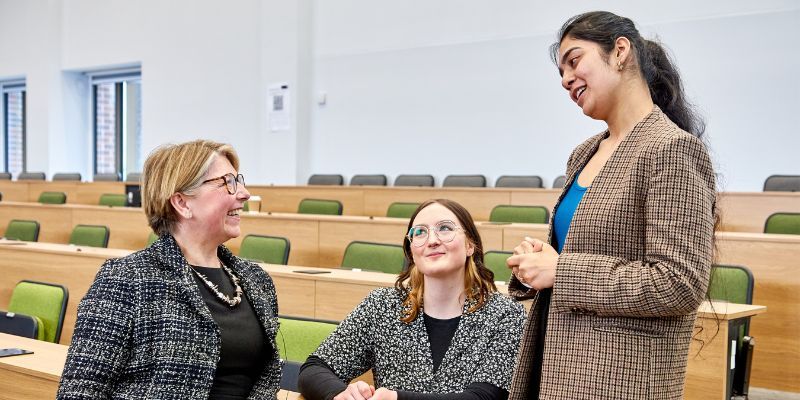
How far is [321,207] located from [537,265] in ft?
17.9

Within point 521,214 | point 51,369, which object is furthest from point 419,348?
point 521,214

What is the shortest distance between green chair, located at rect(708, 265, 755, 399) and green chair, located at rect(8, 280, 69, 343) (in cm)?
253

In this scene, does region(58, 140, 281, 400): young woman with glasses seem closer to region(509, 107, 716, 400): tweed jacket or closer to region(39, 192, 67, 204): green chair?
region(509, 107, 716, 400): tweed jacket

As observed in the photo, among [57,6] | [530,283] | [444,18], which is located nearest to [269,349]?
[530,283]

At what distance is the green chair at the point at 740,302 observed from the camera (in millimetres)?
3072

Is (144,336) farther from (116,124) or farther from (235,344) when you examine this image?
(116,124)

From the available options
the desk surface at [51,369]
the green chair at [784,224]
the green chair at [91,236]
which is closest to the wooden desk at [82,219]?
the green chair at [91,236]

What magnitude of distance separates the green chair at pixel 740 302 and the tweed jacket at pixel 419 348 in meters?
1.33

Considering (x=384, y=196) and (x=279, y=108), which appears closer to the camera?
(x=384, y=196)

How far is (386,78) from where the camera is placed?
9508 millimetres

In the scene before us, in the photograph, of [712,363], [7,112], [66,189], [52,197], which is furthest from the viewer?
[7,112]

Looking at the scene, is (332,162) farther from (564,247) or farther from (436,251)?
(564,247)

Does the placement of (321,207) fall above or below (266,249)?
above

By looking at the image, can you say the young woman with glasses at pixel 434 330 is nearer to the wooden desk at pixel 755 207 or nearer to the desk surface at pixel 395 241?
the desk surface at pixel 395 241
